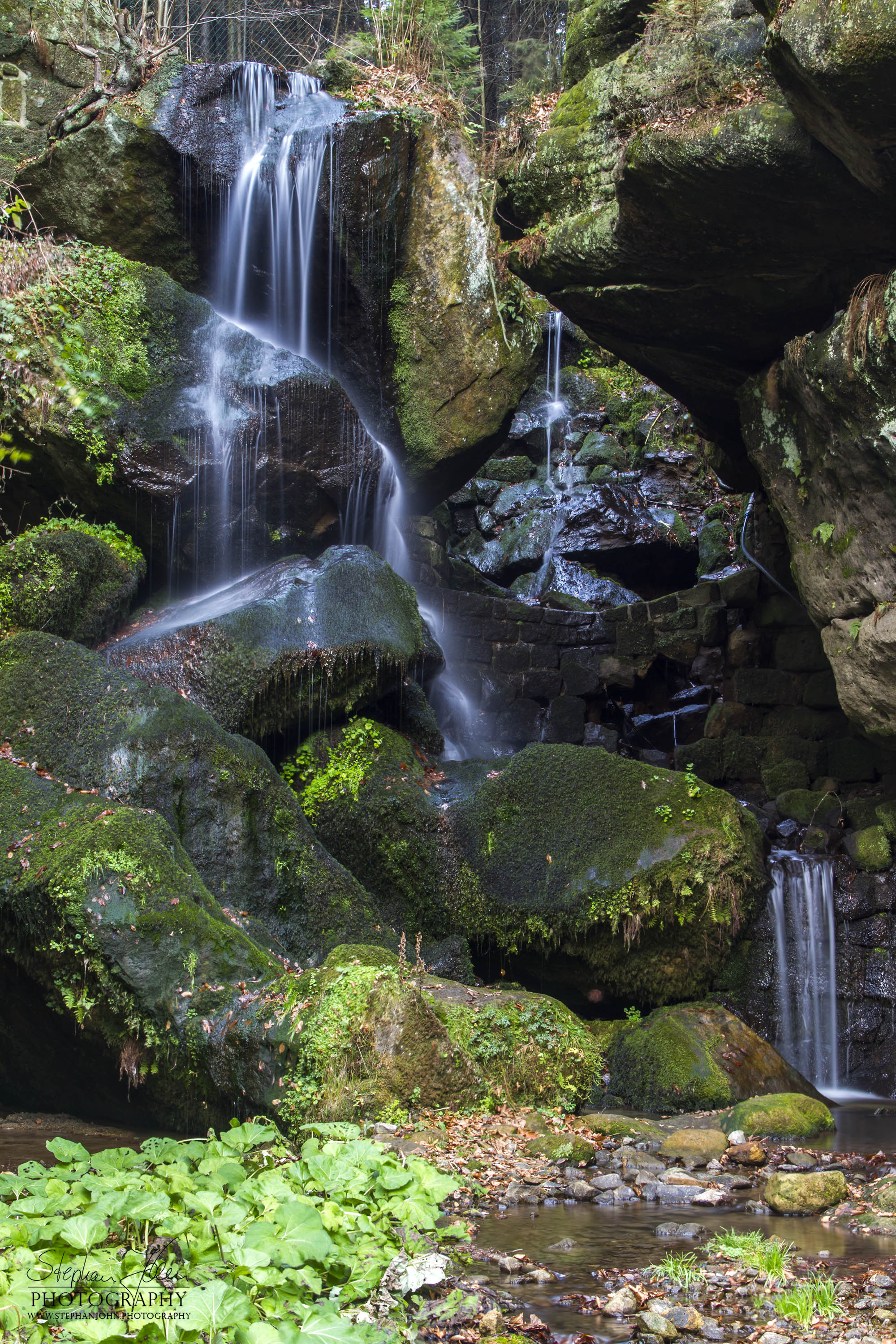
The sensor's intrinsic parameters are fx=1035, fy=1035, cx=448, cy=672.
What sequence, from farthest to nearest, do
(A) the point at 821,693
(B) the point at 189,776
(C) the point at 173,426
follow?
(A) the point at 821,693 → (C) the point at 173,426 → (B) the point at 189,776

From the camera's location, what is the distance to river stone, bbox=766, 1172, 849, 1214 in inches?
178

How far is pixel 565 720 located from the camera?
1326cm

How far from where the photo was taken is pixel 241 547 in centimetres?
1009

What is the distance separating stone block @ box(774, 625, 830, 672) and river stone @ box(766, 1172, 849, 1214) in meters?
8.10

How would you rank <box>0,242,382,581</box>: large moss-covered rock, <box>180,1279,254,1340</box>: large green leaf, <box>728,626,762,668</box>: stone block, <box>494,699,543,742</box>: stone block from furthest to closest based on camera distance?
<box>494,699,543,742</box>: stone block → <box>728,626,762,668</box>: stone block → <box>0,242,382,581</box>: large moss-covered rock → <box>180,1279,254,1340</box>: large green leaf

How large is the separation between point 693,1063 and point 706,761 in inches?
215

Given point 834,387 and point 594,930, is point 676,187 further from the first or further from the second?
point 594,930

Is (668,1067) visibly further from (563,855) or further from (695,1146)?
(563,855)

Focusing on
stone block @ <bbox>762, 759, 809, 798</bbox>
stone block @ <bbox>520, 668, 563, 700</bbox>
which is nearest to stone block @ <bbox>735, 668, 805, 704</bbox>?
stone block @ <bbox>762, 759, 809, 798</bbox>

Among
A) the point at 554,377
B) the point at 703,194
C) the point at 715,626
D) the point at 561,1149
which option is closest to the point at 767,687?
the point at 715,626

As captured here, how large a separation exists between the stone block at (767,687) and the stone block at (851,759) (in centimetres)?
80

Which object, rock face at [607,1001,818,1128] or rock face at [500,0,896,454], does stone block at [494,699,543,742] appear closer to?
rock face at [500,0,896,454]

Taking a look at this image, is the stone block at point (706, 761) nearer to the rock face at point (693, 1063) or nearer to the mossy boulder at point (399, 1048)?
the rock face at point (693, 1063)

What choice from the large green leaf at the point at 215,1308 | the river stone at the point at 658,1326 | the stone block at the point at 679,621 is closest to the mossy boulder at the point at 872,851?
the stone block at the point at 679,621
